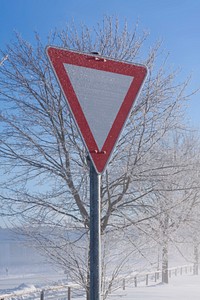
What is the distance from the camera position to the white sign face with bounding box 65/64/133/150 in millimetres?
2248

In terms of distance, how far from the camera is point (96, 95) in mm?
2275

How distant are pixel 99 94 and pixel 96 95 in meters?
0.02

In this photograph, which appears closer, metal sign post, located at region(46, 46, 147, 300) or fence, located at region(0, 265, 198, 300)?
metal sign post, located at region(46, 46, 147, 300)

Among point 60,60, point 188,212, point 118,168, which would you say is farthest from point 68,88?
point 188,212

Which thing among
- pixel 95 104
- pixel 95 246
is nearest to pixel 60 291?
pixel 95 246

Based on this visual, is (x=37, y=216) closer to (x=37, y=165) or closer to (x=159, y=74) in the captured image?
(x=37, y=165)

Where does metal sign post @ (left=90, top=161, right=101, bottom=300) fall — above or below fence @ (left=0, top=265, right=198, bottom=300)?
above

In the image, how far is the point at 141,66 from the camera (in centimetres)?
237

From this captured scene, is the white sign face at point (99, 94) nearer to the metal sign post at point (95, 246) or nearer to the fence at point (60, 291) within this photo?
the metal sign post at point (95, 246)

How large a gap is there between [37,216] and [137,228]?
1582 millimetres

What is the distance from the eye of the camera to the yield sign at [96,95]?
2240 mm

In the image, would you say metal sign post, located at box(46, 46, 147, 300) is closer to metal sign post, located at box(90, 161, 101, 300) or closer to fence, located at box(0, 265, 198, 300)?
metal sign post, located at box(90, 161, 101, 300)

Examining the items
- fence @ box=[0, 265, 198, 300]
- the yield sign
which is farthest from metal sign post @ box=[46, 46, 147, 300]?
fence @ box=[0, 265, 198, 300]

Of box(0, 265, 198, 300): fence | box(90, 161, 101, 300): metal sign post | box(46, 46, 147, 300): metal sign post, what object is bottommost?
box(0, 265, 198, 300): fence
